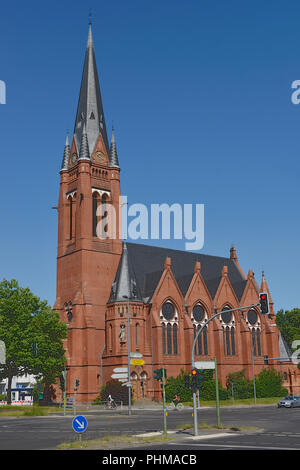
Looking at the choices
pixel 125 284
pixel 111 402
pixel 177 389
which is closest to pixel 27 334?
pixel 111 402

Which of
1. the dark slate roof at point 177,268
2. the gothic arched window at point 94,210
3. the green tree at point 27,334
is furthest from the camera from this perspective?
the dark slate roof at point 177,268

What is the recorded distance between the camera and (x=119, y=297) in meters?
64.4

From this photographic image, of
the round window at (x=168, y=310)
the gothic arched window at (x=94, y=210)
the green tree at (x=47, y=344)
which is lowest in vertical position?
the green tree at (x=47, y=344)

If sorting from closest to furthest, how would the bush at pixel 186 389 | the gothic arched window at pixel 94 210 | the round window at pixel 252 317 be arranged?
the bush at pixel 186 389, the gothic arched window at pixel 94 210, the round window at pixel 252 317

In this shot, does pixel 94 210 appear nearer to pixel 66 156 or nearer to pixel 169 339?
pixel 66 156

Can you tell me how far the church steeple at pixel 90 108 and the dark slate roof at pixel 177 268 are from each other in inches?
592

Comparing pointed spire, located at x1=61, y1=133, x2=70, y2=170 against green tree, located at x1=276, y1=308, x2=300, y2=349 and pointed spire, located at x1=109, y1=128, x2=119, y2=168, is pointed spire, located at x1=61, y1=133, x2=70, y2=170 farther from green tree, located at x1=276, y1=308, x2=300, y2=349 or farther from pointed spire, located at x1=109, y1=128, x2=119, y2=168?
green tree, located at x1=276, y1=308, x2=300, y2=349

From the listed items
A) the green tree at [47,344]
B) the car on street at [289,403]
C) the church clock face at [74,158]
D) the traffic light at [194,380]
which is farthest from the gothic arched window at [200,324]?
the traffic light at [194,380]

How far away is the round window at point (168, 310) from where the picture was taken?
67.7 m

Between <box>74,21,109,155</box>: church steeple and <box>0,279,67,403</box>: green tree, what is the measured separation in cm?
2247

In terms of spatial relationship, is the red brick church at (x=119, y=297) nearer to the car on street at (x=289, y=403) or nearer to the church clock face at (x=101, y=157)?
the church clock face at (x=101, y=157)

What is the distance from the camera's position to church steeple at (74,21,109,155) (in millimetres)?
72188
